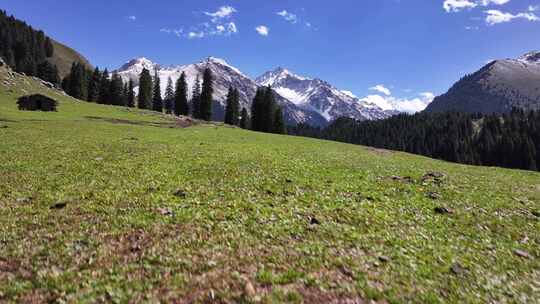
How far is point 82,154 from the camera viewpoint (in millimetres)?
29422

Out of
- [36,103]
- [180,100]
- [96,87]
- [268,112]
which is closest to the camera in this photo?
[36,103]

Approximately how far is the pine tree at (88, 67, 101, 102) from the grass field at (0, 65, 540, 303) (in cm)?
12494

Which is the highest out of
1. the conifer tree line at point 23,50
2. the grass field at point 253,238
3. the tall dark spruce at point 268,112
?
the conifer tree line at point 23,50

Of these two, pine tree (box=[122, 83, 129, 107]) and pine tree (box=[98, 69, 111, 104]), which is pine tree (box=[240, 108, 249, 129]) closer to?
pine tree (box=[122, 83, 129, 107])

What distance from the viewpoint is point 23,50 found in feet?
528

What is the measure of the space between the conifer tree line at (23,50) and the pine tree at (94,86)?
601 inches

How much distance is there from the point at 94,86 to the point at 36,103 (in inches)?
2539

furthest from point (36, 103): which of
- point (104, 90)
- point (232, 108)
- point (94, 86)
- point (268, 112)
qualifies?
point (232, 108)

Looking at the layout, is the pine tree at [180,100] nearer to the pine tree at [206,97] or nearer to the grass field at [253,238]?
the pine tree at [206,97]

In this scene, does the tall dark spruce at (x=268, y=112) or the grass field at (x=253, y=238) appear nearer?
the grass field at (x=253, y=238)

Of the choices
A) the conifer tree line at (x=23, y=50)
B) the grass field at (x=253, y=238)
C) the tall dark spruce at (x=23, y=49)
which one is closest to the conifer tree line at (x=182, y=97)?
the tall dark spruce at (x=23, y=49)

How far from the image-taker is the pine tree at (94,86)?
136 metres

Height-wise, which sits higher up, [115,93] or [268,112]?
[115,93]

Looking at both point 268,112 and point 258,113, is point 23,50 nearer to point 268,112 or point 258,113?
point 258,113
